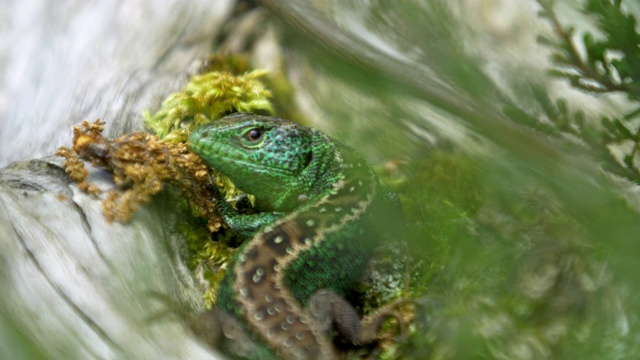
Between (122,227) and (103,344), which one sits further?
(122,227)

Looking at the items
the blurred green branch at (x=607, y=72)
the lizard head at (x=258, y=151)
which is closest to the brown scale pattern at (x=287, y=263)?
the lizard head at (x=258, y=151)

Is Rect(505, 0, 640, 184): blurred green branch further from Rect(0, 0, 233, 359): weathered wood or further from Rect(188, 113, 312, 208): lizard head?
Rect(188, 113, 312, 208): lizard head

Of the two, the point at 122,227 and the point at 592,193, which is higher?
the point at 592,193

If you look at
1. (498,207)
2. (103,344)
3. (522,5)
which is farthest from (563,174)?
(522,5)

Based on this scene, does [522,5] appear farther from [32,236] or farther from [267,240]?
[32,236]

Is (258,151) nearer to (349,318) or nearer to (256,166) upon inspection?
(256,166)

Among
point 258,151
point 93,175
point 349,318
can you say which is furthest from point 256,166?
point 349,318

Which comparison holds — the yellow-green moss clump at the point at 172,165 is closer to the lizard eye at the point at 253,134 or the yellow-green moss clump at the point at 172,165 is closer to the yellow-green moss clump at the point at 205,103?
the yellow-green moss clump at the point at 205,103

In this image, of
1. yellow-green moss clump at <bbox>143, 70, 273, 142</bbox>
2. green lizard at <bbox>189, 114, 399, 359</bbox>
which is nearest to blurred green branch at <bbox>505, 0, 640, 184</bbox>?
green lizard at <bbox>189, 114, 399, 359</bbox>
